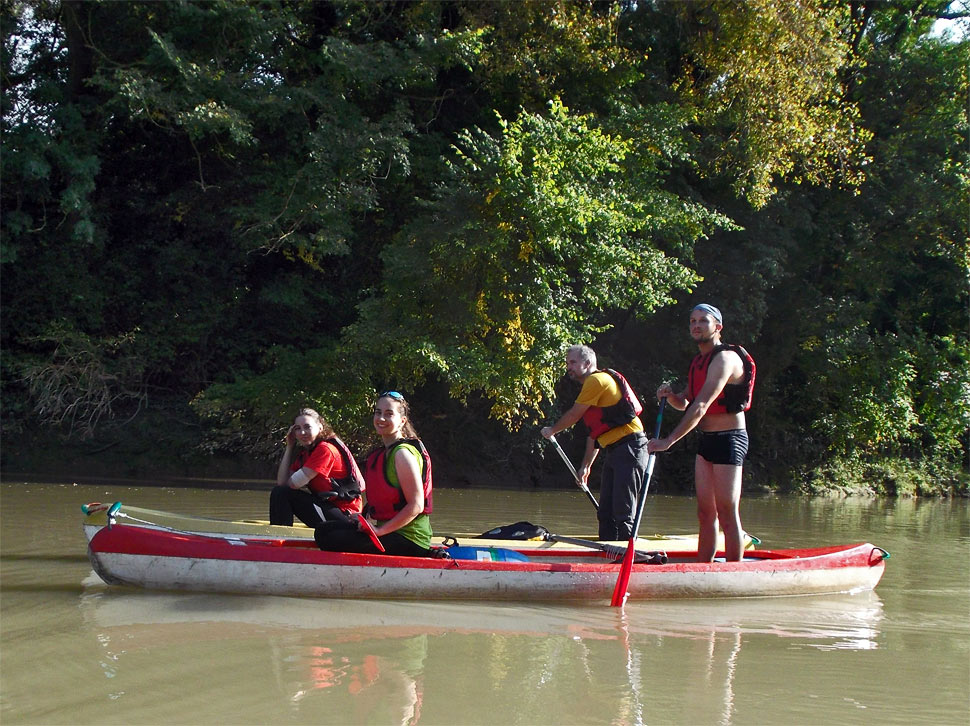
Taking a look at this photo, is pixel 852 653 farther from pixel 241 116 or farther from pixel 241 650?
pixel 241 116

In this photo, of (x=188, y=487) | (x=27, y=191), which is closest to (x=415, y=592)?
(x=188, y=487)

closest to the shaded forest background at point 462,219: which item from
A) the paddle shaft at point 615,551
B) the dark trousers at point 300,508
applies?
the dark trousers at point 300,508

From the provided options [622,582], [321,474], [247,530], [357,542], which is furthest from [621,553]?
[247,530]

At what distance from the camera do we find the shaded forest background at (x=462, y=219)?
1392 cm

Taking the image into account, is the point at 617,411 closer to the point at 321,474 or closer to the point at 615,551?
the point at 615,551

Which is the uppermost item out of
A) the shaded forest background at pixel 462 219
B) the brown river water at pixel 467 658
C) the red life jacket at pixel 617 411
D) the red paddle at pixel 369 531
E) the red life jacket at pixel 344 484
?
the shaded forest background at pixel 462 219

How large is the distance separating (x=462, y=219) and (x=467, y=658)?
9417mm

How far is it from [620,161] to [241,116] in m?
5.25

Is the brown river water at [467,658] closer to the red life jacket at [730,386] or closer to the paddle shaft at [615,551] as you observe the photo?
the paddle shaft at [615,551]

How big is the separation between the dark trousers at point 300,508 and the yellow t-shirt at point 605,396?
1842 mm

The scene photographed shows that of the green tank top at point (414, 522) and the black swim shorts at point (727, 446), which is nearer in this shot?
the green tank top at point (414, 522)

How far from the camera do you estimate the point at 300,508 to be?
7309 millimetres

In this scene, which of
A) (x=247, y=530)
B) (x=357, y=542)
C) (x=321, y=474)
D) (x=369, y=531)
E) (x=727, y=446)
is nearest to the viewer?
(x=369, y=531)

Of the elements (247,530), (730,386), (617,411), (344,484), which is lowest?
(247,530)
